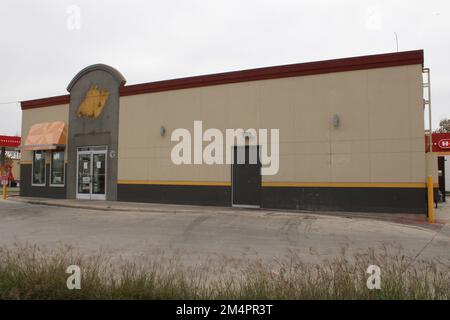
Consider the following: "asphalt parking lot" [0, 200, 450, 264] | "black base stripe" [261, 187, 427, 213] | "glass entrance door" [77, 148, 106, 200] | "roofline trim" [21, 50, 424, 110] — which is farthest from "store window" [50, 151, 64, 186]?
"black base stripe" [261, 187, 427, 213]

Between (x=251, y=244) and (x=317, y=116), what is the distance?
7.09 metres

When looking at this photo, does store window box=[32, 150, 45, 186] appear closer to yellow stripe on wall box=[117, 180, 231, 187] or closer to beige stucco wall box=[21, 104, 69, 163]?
beige stucco wall box=[21, 104, 69, 163]

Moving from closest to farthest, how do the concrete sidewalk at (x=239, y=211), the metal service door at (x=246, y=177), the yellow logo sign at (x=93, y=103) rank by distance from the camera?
1. the concrete sidewalk at (x=239, y=211)
2. the metal service door at (x=246, y=177)
3. the yellow logo sign at (x=93, y=103)

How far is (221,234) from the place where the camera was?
1007cm

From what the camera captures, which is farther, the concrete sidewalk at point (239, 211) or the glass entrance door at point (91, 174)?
the glass entrance door at point (91, 174)

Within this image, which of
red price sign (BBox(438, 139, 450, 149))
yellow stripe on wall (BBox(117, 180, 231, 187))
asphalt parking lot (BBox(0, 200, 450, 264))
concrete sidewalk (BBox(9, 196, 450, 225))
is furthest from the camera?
red price sign (BBox(438, 139, 450, 149))

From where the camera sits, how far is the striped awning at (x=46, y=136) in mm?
19928

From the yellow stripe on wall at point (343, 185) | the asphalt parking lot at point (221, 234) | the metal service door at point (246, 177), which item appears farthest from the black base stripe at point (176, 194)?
the yellow stripe on wall at point (343, 185)

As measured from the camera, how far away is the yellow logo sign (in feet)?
63.1

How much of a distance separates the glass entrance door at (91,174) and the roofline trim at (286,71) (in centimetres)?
337

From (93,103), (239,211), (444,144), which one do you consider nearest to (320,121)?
(239,211)

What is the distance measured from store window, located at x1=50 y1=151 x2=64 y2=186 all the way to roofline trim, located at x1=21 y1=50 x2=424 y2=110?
5.14 meters

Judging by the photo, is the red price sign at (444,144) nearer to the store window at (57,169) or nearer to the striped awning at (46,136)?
the striped awning at (46,136)
